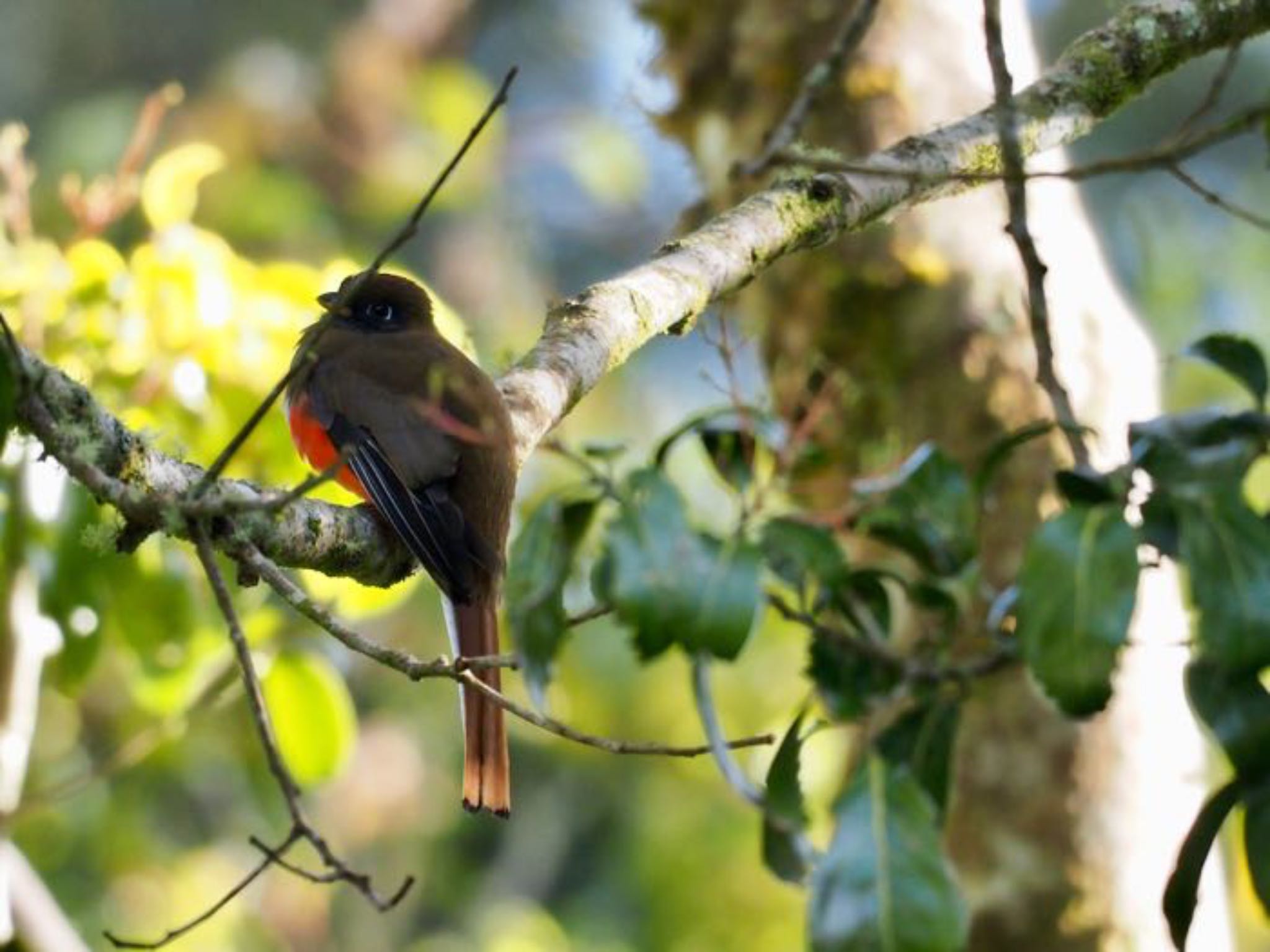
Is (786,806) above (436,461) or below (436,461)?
below

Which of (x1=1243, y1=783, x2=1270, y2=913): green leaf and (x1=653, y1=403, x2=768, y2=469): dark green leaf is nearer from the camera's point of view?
(x1=1243, y1=783, x2=1270, y2=913): green leaf

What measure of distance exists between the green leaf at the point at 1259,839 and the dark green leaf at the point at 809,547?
1.83ft

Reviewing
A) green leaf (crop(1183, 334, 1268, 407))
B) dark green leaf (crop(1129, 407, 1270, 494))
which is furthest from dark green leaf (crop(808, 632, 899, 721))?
green leaf (crop(1183, 334, 1268, 407))

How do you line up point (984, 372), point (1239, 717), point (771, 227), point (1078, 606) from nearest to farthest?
1. point (1078, 606)
2. point (1239, 717)
3. point (771, 227)
4. point (984, 372)

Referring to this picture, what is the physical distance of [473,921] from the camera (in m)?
8.91

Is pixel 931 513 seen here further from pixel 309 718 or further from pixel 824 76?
pixel 309 718

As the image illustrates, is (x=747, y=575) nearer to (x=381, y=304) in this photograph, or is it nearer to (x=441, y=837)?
(x=381, y=304)

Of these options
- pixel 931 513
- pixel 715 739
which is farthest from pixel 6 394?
pixel 931 513

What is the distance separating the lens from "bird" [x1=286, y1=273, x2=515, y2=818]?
2980mm

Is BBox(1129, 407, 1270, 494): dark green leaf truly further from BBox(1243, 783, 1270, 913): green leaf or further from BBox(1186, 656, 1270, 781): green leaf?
BBox(1243, 783, 1270, 913): green leaf

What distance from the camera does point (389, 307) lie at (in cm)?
445

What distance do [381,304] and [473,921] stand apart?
5049mm

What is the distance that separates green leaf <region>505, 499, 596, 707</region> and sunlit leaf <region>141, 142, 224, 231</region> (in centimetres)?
189

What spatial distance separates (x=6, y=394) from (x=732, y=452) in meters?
1.19
